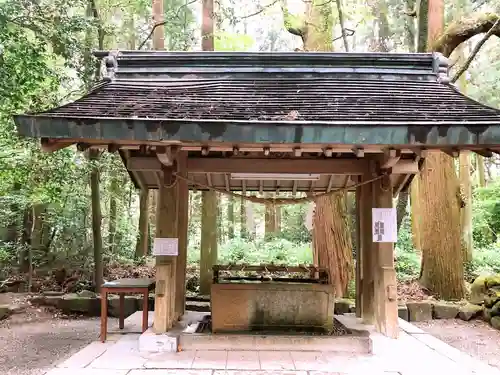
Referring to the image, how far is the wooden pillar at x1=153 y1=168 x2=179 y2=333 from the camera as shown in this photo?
5270 mm

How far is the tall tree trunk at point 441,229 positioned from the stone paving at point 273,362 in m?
4.70

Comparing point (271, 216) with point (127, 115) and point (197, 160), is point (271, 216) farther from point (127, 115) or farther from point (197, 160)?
point (127, 115)

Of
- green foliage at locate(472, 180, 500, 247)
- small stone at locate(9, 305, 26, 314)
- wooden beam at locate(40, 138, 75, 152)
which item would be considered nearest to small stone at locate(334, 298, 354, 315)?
wooden beam at locate(40, 138, 75, 152)

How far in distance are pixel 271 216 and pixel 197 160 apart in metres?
13.1

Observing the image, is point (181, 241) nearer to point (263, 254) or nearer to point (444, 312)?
point (444, 312)

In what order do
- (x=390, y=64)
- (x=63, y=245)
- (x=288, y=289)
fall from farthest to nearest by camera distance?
Answer: (x=63, y=245)
(x=390, y=64)
(x=288, y=289)

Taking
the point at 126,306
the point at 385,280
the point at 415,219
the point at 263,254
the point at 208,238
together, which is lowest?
the point at 126,306

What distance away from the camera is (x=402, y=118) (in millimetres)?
4480

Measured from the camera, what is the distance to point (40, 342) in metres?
7.19

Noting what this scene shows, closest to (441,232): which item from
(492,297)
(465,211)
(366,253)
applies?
(492,297)

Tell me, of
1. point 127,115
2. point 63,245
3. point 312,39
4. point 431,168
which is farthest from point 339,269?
point 63,245

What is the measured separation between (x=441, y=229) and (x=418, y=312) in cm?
192

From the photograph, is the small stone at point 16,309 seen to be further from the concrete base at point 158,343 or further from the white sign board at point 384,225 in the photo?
the white sign board at point 384,225

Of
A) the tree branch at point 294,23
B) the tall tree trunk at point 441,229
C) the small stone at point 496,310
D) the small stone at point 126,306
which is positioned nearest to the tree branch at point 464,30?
the tall tree trunk at point 441,229
